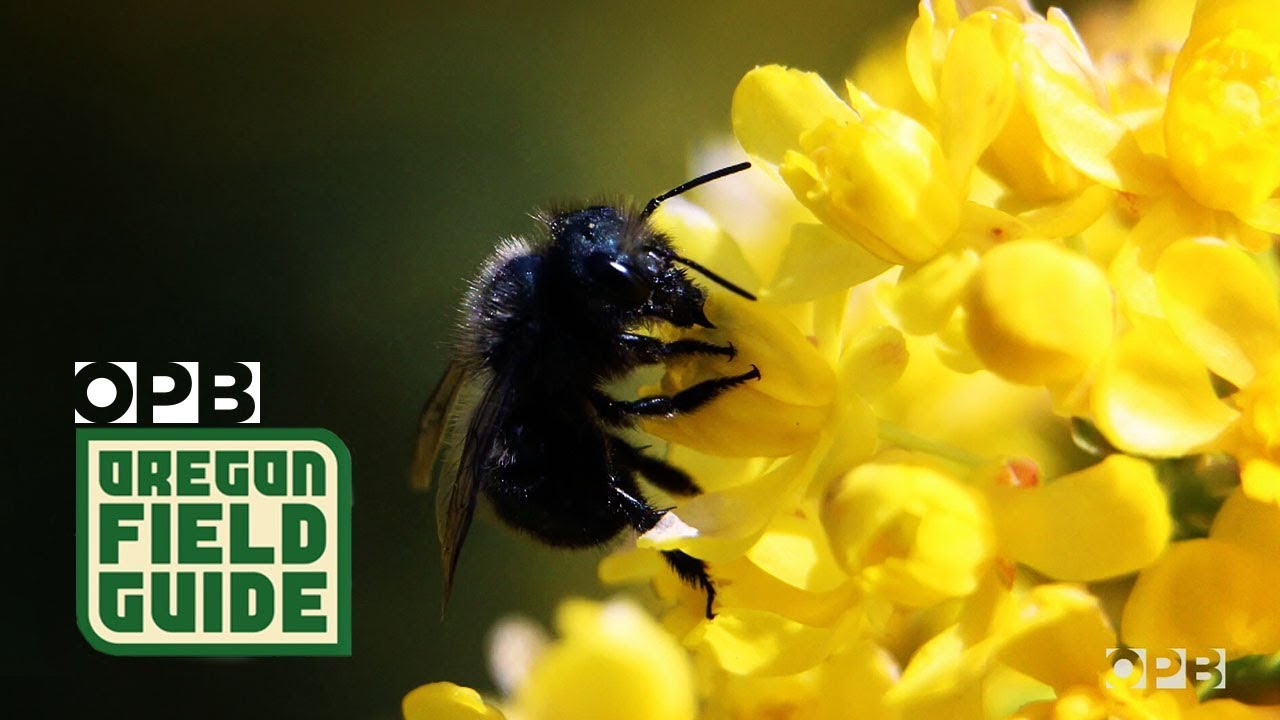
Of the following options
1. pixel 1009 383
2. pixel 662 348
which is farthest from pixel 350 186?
pixel 1009 383

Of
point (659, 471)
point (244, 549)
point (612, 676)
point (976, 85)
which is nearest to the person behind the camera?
point (976, 85)

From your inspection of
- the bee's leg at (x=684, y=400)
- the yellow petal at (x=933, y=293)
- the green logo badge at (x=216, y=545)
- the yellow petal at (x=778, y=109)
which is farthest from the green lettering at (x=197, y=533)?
the yellow petal at (x=933, y=293)

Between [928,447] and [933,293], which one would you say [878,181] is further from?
[928,447]

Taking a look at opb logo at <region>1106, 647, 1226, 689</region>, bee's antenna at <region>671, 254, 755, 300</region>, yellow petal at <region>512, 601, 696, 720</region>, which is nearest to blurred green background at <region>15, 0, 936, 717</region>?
yellow petal at <region>512, 601, 696, 720</region>

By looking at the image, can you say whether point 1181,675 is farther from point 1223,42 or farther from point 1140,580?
point 1223,42

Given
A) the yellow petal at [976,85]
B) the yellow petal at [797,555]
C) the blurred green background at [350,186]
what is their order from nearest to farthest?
1. the yellow petal at [976,85]
2. the yellow petal at [797,555]
3. the blurred green background at [350,186]

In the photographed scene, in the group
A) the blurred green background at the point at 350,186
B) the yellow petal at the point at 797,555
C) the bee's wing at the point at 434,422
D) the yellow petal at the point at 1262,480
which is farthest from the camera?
the blurred green background at the point at 350,186

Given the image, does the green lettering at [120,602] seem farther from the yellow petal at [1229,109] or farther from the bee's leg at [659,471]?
the yellow petal at [1229,109]

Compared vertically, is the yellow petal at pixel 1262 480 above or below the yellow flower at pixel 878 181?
below
